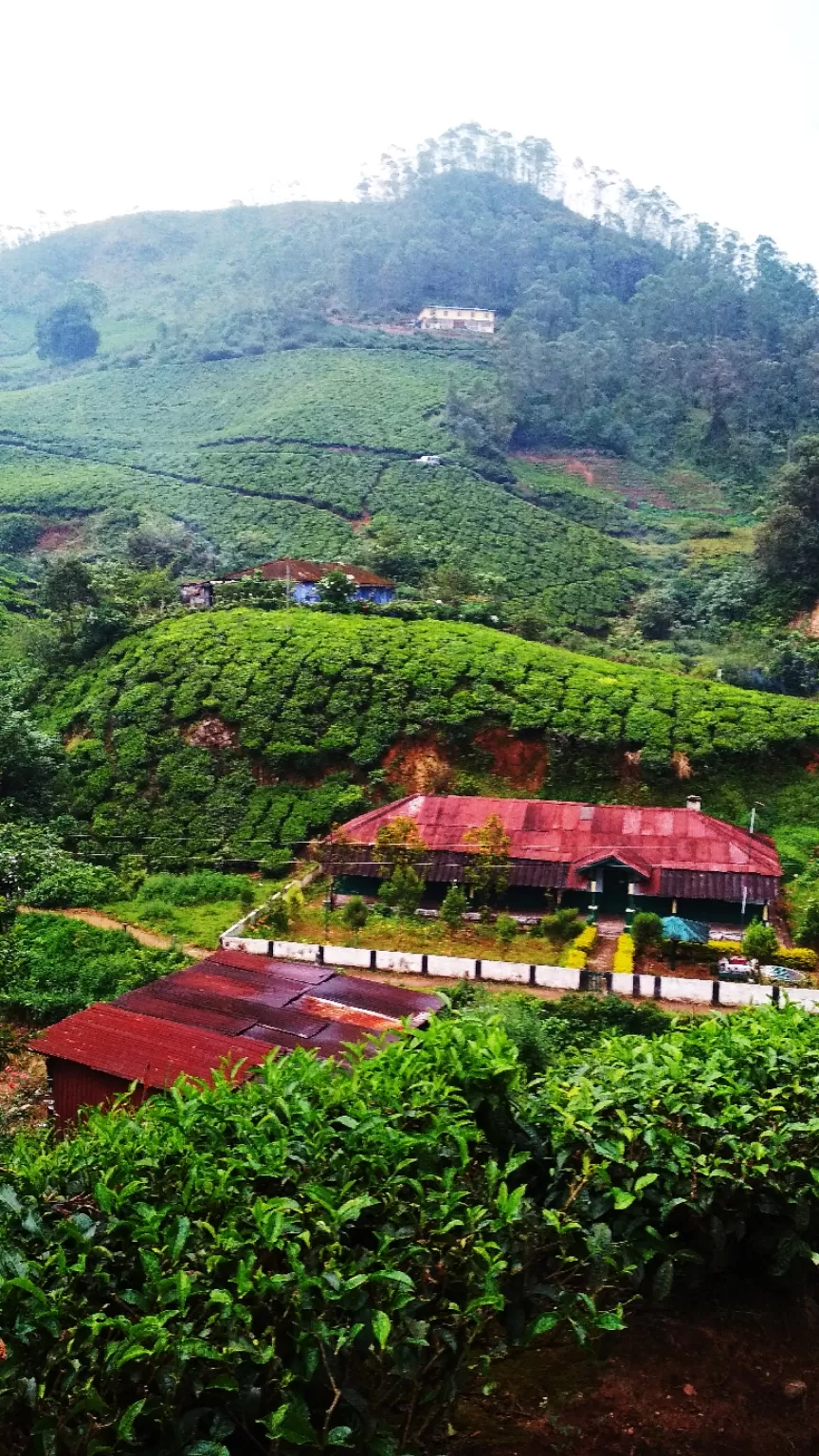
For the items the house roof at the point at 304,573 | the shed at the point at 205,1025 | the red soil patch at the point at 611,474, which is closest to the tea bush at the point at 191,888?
the shed at the point at 205,1025

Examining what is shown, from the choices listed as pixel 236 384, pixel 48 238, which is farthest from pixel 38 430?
pixel 48 238

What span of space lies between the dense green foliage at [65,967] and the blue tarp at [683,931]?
9.33 metres

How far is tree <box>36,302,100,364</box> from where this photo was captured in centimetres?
9138

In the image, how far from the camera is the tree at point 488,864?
832 inches

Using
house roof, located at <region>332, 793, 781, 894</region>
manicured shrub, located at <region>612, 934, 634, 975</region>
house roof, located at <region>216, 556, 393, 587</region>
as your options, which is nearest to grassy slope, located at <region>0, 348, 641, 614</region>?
house roof, located at <region>216, 556, 393, 587</region>

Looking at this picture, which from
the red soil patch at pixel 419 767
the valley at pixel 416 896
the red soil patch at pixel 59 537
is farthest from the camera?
the red soil patch at pixel 59 537

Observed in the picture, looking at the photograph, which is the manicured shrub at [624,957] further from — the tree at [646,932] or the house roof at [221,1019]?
the house roof at [221,1019]

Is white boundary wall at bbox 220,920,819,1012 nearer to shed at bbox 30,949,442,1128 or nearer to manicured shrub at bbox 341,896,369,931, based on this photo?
manicured shrub at bbox 341,896,369,931

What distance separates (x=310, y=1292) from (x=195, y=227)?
14037 cm

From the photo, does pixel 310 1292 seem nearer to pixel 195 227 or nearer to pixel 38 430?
pixel 38 430

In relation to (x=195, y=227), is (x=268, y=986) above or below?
below

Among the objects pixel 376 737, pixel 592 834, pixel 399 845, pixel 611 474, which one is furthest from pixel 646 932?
pixel 611 474

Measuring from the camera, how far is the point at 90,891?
2153 cm

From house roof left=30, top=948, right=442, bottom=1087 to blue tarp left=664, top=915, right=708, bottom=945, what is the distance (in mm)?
6232
